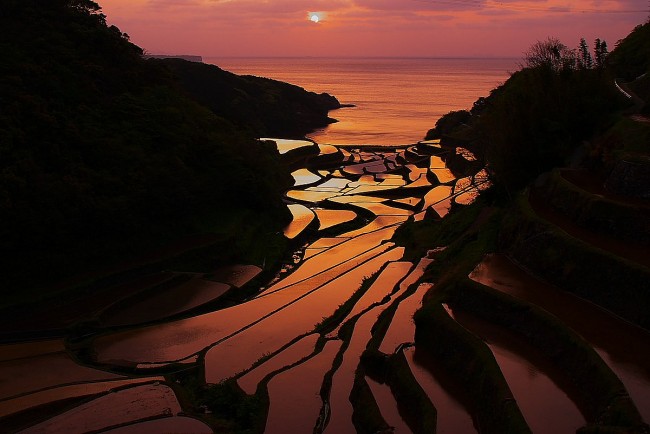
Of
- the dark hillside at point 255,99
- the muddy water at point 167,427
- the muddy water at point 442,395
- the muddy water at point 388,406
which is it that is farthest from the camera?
the dark hillside at point 255,99

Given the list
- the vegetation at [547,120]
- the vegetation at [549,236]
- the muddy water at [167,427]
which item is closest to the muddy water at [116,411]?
the muddy water at [167,427]

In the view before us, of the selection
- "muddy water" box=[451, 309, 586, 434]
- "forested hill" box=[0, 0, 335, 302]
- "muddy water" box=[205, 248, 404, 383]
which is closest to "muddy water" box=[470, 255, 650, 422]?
"muddy water" box=[451, 309, 586, 434]

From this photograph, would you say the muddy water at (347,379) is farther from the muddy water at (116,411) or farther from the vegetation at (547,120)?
the vegetation at (547,120)

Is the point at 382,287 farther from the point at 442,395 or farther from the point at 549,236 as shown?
the point at 442,395

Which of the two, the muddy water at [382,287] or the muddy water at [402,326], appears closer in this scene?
the muddy water at [402,326]

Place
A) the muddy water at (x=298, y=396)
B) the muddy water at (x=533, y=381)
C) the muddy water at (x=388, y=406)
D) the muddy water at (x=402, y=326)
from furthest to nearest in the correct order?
the muddy water at (x=402, y=326), the muddy water at (x=298, y=396), the muddy water at (x=388, y=406), the muddy water at (x=533, y=381)

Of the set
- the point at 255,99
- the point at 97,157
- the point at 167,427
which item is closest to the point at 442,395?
the point at 167,427

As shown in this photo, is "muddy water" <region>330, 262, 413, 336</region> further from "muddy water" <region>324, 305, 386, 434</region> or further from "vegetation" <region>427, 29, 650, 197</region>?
"vegetation" <region>427, 29, 650, 197</region>
